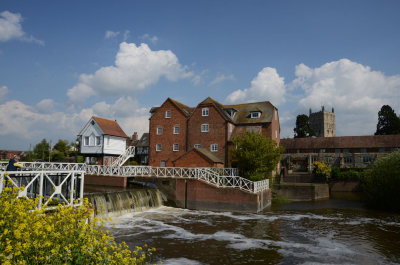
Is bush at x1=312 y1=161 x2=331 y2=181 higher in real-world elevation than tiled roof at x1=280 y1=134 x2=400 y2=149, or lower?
lower

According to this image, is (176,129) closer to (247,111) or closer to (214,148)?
(214,148)

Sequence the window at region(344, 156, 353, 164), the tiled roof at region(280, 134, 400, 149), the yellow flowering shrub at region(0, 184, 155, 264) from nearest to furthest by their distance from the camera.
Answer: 1. the yellow flowering shrub at region(0, 184, 155, 264)
2. the window at region(344, 156, 353, 164)
3. the tiled roof at region(280, 134, 400, 149)

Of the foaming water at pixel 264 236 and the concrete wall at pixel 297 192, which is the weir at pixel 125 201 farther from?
the concrete wall at pixel 297 192

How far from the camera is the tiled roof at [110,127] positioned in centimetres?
4497

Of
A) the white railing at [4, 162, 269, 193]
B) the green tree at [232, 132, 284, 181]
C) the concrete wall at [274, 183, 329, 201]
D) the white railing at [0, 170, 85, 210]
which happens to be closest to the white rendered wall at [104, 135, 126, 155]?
the white railing at [4, 162, 269, 193]

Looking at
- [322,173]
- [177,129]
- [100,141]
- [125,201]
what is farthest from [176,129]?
[322,173]

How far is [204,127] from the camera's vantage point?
4059cm

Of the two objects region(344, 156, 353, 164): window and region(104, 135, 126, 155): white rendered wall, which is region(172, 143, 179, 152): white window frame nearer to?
region(104, 135, 126, 155): white rendered wall

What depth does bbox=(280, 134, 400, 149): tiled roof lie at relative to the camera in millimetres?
54072

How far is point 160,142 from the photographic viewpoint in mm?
43281

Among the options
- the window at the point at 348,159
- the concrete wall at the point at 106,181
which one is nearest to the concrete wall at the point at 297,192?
the concrete wall at the point at 106,181

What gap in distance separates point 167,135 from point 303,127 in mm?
52915

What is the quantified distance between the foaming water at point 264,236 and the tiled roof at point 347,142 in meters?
33.6

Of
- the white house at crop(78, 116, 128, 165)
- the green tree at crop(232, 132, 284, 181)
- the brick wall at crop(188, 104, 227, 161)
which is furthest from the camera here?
the white house at crop(78, 116, 128, 165)
